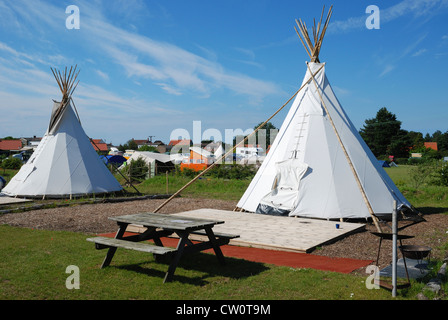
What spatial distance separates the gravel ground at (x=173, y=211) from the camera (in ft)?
23.3

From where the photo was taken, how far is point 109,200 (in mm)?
14398

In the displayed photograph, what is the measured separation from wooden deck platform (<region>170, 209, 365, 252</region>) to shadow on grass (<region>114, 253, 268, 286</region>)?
4.11 feet

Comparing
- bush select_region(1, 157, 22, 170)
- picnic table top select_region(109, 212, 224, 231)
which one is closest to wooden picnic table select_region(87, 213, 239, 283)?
picnic table top select_region(109, 212, 224, 231)

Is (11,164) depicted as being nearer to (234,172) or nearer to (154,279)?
(234,172)

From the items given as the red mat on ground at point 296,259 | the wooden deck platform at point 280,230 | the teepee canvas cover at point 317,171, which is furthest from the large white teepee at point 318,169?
the red mat on ground at point 296,259

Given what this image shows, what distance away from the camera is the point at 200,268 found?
5.73 metres

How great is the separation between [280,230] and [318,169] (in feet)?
8.90

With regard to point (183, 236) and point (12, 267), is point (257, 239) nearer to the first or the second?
point (183, 236)

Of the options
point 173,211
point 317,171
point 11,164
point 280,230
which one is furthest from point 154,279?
point 11,164

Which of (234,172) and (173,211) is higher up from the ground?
(234,172)

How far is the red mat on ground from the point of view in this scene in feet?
19.6

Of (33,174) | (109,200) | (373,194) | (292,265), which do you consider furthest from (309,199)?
(33,174)

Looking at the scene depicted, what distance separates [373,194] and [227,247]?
481 centimetres

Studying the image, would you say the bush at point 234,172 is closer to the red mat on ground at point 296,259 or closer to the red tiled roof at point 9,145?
the red mat on ground at point 296,259
